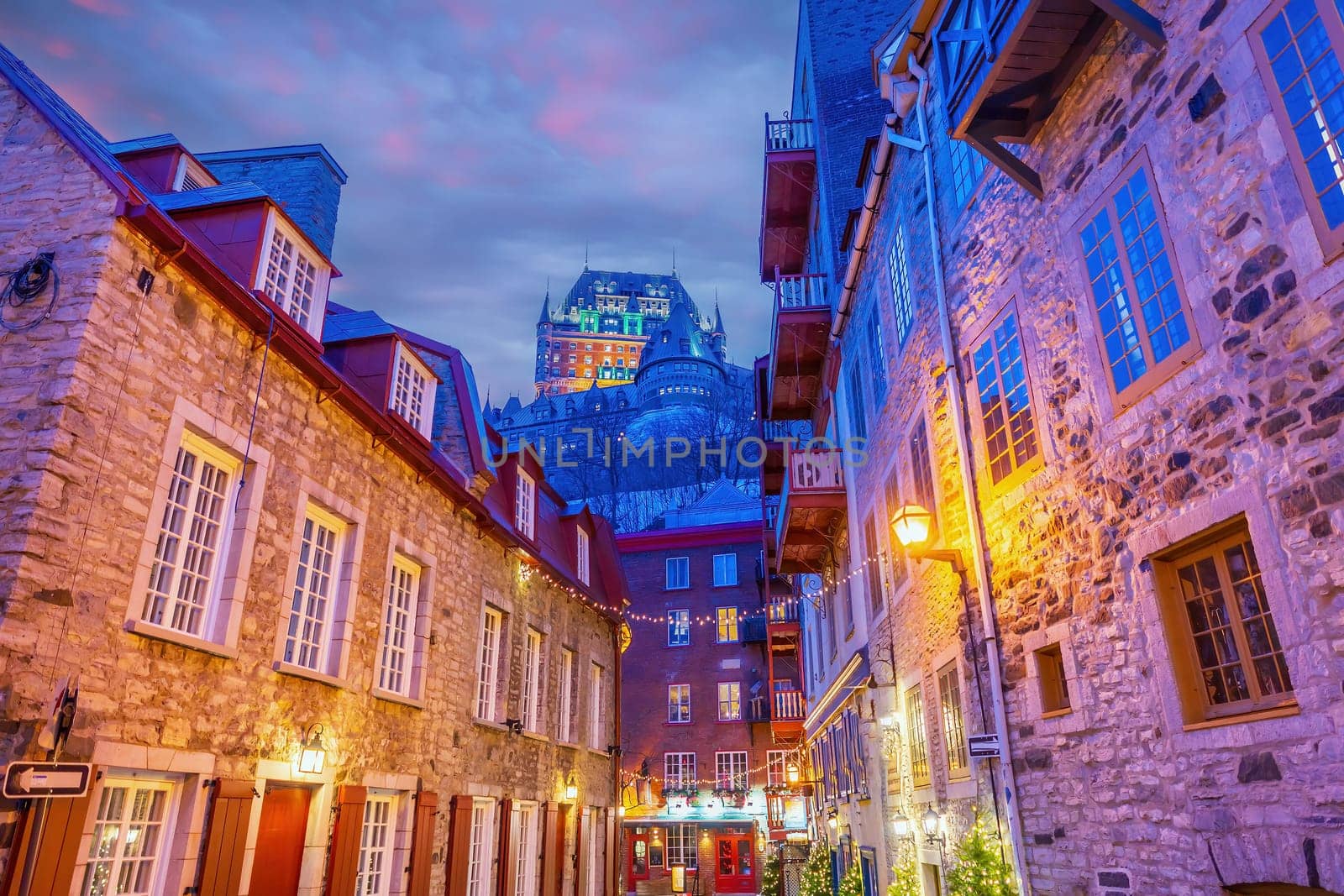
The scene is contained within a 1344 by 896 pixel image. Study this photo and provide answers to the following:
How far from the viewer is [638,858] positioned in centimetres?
3053

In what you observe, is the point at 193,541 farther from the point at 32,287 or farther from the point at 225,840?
the point at 225,840

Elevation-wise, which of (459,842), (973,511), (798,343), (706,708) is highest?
(798,343)

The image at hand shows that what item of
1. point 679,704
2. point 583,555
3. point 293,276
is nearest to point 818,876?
point 583,555

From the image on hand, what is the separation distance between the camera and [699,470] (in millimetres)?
61844

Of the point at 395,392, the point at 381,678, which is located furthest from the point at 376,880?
the point at 395,392

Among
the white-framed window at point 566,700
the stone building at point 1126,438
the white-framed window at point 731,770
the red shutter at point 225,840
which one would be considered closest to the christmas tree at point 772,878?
the white-framed window at point 731,770

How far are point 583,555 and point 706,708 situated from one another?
16.1 m

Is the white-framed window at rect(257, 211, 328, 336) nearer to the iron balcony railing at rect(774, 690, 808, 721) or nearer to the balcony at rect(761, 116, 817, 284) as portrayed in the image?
the balcony at rect(761, 116, 817, 284)

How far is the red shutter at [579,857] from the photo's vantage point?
50.5ft

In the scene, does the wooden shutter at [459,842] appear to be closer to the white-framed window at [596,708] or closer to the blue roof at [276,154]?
the white-framed window at [596,708]

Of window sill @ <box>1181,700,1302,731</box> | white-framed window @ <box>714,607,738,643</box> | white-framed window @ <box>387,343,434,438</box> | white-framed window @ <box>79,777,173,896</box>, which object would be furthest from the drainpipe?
white-framed window @ <box>714,607,738,643</box>

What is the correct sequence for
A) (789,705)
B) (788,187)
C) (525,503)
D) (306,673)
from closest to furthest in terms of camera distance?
(306,673) → (525,503) → (788,187) → (789,705)

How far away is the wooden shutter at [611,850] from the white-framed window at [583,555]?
191 inches

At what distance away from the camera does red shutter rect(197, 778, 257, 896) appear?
668 cm
